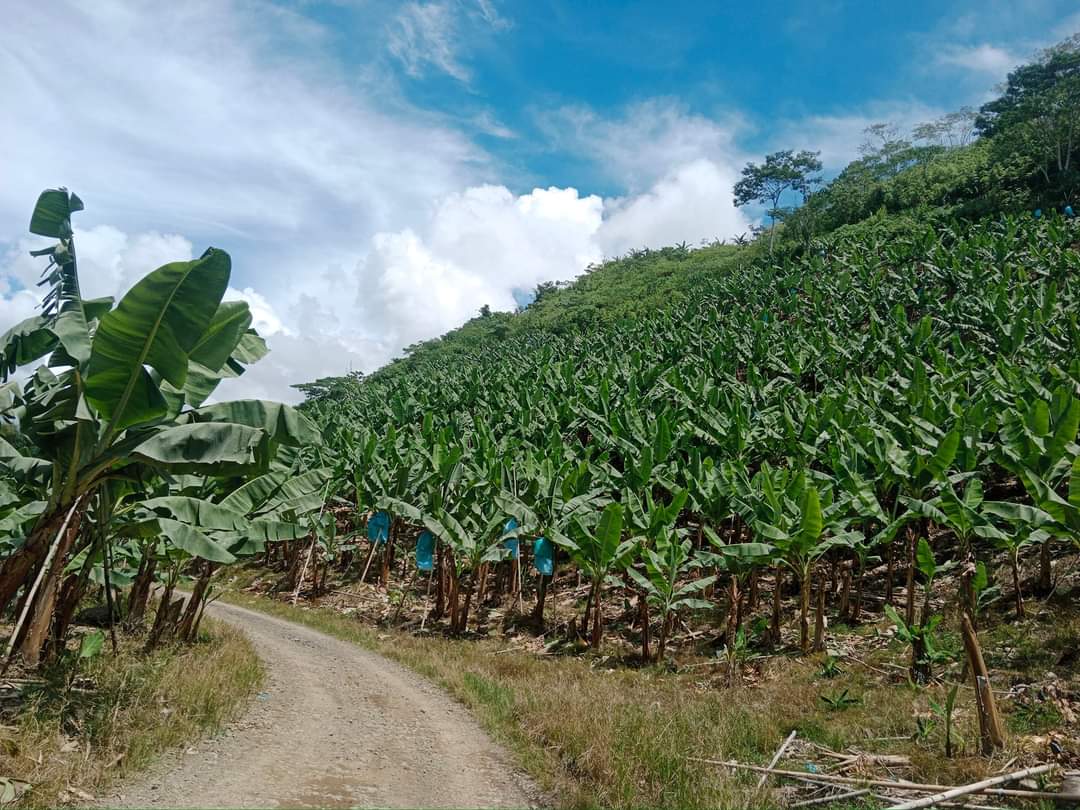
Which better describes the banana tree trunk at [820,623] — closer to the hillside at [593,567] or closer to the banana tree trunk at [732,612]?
the hillside at [593,567]

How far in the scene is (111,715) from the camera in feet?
23.6

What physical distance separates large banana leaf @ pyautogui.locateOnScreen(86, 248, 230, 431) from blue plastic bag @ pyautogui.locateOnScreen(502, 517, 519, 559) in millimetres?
9736

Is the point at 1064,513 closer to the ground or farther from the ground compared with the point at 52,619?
farther from the ground

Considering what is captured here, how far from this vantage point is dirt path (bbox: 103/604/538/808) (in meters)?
6.40

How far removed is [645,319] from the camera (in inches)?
1663

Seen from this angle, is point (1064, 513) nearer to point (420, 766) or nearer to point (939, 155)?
point (420, 766)

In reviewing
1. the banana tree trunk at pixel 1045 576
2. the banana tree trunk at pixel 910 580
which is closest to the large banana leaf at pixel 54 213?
the banana tree trunk at pixel 910 580

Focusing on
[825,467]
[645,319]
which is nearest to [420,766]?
[825,467]

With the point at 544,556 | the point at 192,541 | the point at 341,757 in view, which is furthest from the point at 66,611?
the point at 544,556

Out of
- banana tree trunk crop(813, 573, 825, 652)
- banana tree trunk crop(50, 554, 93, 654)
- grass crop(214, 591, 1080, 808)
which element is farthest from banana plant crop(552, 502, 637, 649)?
banana tree trunk crop(50, 554, 93, 654)

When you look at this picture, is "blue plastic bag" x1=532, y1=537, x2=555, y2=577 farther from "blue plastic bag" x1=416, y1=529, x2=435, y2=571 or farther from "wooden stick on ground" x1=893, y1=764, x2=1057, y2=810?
"wooden stick on ground" x1=893, y1=764, x2=1057, y2=810

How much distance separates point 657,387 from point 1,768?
68.5 ft

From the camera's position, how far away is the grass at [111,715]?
19.4 ft

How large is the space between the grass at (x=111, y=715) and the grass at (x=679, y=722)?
340 centimetres
